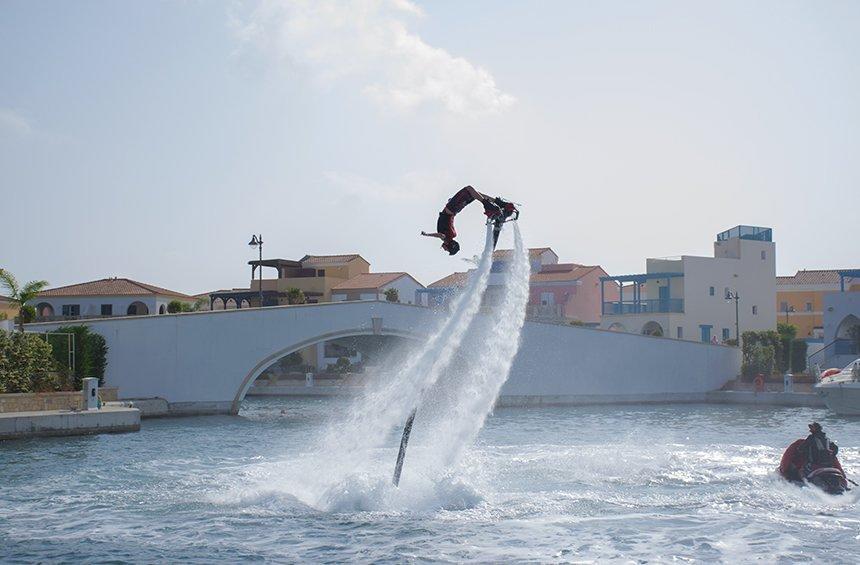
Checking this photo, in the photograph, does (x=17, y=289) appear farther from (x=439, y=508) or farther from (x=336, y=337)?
(x=439, y=508)

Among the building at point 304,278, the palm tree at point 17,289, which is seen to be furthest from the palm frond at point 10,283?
the building at point 304,278

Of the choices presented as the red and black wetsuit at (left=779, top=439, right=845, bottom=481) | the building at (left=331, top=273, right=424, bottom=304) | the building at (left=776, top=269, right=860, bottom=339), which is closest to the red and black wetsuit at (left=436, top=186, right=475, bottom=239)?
the red and black wetsuit at (left=779, top=439, right=845, bottom=481)

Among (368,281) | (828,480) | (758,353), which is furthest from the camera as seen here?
(368,281)

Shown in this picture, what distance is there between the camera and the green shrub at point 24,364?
33.2 meters

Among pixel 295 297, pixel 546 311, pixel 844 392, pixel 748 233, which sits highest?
pixel 748 233

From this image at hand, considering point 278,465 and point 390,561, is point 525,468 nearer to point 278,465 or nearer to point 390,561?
point 278,465

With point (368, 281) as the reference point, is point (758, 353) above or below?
below

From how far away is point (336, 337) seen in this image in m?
46.9

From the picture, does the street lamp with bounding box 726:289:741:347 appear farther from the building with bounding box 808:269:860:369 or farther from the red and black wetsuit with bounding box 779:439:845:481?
the red and black wetsuit with bounding box 779:439:845:481

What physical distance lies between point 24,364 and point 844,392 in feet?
101

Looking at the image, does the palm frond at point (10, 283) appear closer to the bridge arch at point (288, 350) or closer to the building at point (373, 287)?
the bridge arch at point (288, 350)

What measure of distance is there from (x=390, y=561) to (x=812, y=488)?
9.35m

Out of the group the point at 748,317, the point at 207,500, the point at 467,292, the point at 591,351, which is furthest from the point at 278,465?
the point at 748,317

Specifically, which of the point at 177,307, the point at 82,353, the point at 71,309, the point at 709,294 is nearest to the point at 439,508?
the point at 82,353
